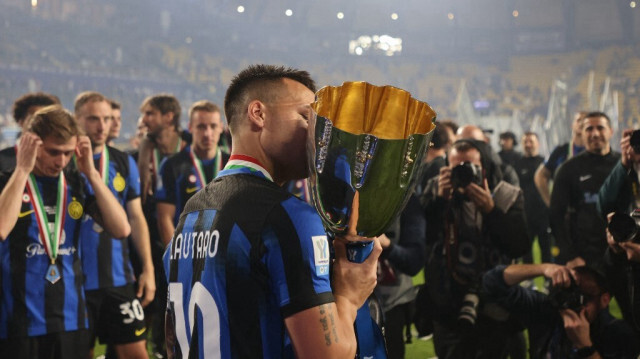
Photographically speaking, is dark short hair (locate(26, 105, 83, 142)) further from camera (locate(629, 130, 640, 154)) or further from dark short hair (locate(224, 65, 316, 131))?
camera (locate(629, 130, 640, 154))

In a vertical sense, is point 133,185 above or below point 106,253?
above

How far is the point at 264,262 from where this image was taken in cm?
139

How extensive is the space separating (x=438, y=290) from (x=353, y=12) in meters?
35.7

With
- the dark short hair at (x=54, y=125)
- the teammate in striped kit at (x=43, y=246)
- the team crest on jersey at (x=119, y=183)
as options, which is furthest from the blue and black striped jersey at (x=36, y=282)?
the team crest on jersey at (x=119, y=183)

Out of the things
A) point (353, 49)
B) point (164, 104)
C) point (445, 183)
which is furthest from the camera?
point (353, 49)

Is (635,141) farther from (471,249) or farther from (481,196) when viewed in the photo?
(471,249)

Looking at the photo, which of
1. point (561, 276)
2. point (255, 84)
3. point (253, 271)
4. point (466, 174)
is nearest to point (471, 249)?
point (466, 174)

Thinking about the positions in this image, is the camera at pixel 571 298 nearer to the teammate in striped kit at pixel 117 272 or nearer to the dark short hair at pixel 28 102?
the teammate in striped kit at pixel 117 272

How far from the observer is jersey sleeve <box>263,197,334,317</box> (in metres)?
1.35

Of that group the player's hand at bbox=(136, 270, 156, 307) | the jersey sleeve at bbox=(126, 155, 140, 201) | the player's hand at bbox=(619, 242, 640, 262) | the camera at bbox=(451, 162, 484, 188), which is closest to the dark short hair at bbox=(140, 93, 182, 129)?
the jersey sleeve at bbox=(126, 155, 140, 201)

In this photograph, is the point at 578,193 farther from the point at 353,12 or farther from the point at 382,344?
the point at 353,12

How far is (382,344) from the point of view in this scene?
4.93 feet

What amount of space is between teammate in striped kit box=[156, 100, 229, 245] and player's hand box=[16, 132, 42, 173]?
164cm

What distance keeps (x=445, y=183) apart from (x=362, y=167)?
102 inches
